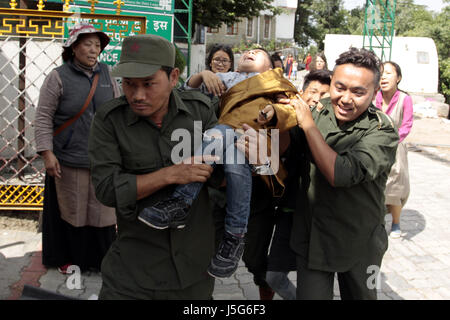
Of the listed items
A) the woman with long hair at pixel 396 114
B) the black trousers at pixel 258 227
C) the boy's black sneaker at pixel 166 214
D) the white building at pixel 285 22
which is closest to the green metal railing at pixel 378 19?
the woman with long hair at pixel 396 114

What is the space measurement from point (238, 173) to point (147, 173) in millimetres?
431

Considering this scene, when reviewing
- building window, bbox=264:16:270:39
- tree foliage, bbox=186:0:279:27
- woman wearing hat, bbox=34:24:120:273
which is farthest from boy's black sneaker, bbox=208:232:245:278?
building window, bbox=264:16:270:39

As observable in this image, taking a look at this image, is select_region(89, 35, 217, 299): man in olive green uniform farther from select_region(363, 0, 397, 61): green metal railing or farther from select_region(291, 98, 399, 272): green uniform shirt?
select_region(363, 0, 397, 61): green metal railing

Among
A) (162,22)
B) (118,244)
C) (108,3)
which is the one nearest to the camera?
(118,244)

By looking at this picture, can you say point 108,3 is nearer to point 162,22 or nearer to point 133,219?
point 162,22

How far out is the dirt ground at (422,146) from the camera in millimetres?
4949

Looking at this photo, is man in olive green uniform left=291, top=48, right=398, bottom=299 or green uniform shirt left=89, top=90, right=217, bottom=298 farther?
man in olive green uniform left=291, top=48, right=398, bottom=299

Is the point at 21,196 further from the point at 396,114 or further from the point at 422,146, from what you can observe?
the point at 422,146

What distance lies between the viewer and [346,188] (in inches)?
93.8

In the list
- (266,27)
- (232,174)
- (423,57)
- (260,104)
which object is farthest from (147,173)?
(266,27)

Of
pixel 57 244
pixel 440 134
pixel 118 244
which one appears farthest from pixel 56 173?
pixel 440 134

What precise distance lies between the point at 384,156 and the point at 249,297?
6.67 feet

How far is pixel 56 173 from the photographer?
141 inches

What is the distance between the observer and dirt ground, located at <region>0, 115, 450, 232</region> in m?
4.95
